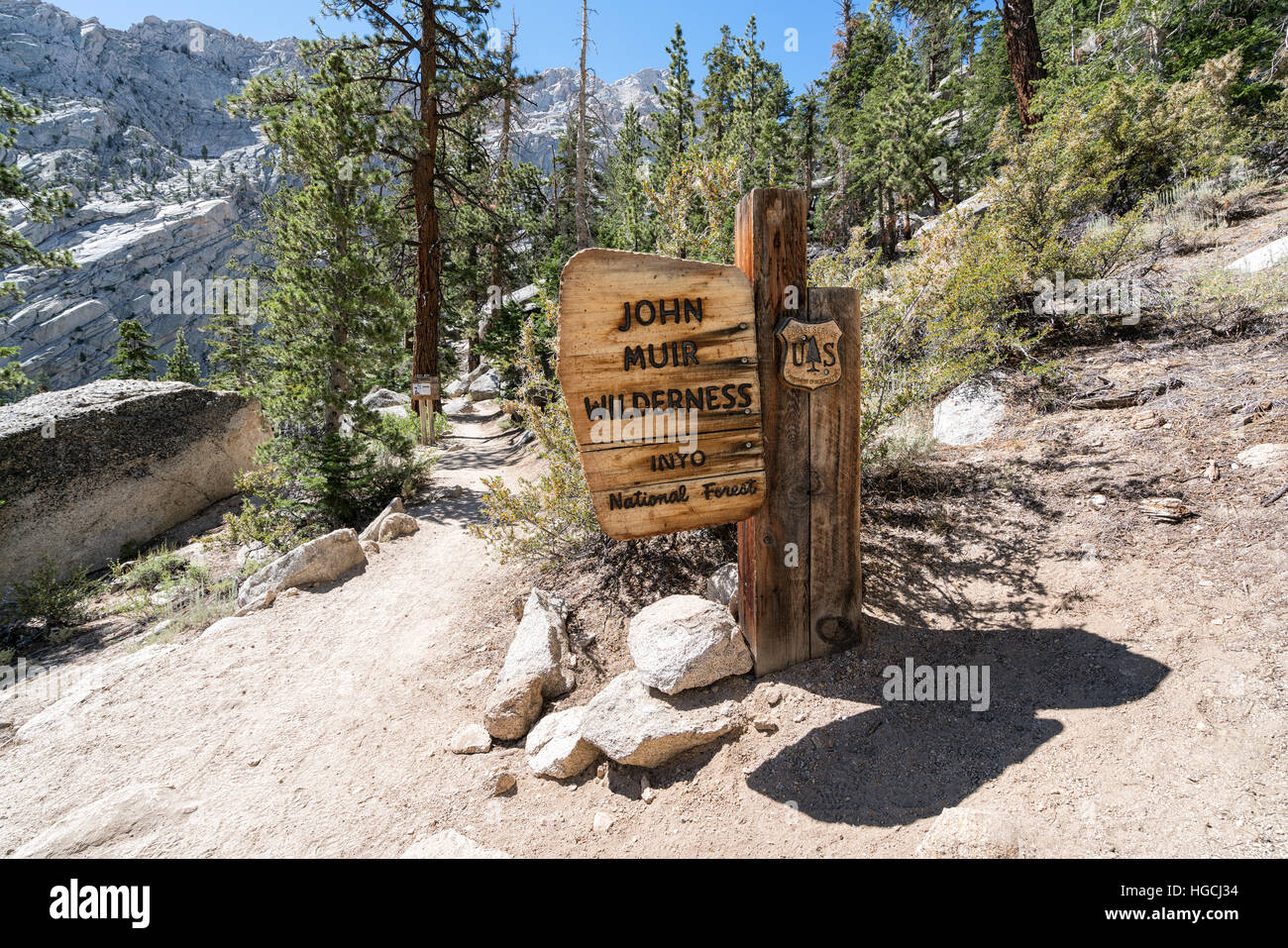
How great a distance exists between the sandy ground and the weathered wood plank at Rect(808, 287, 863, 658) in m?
0.27

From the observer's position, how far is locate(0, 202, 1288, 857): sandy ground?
207cm

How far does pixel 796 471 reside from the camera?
279 centimetres

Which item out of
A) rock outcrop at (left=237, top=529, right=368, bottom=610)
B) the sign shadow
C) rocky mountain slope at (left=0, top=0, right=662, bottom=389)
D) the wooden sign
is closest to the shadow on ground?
the sign shadow

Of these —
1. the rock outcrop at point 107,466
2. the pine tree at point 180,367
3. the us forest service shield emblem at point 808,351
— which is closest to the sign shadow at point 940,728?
the us forest service shield emblem at point 808,351

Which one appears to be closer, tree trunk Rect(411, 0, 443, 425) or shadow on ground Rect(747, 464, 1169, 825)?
shadow on ground Rect(747, 464, 1169, 825)

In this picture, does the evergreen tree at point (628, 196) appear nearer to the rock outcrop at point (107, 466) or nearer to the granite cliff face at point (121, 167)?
the rock outcrop at point (107, 466)

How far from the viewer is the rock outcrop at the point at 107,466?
7.25m

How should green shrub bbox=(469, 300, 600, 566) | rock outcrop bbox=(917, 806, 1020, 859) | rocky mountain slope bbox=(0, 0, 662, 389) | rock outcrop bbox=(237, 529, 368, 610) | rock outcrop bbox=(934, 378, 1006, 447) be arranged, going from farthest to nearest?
rocky mountain slope bbox=(0, 0, 662, 389) < rock outcrop bbox=(934, 378, 1006, 447) < rock outcrop bbox=(237, 529, 368, 610) < green shrub bbox=(469, 300, 600, 566) < rock outcrop bbox=(917, 806, 1020, 859)

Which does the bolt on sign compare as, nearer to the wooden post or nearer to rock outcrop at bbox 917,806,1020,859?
the wooden post

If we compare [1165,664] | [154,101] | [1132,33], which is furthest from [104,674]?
[154,101]

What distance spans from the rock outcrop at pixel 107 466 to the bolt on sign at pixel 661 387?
949cm

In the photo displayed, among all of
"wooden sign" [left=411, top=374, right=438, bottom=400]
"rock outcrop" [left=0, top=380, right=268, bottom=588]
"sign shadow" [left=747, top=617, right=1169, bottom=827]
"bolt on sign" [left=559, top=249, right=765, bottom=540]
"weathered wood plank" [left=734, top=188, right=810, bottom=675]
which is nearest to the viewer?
"sign shadow" [left=747, top=617, right=1169, bottom=827]

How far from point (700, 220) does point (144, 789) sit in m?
8.20

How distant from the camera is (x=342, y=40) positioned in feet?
33.3
